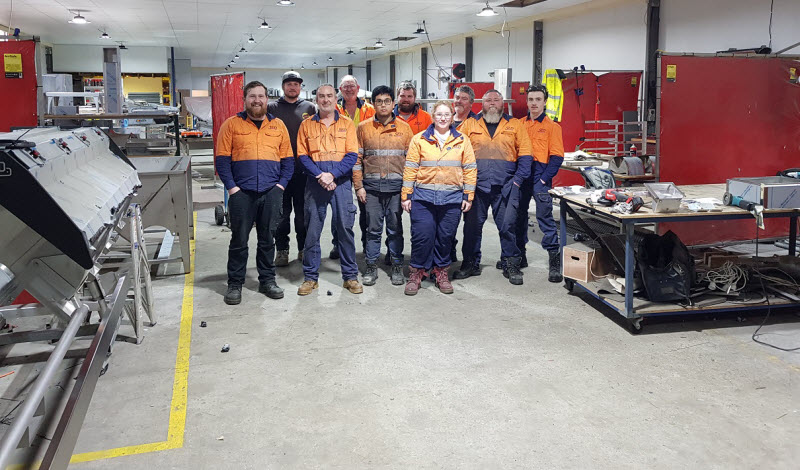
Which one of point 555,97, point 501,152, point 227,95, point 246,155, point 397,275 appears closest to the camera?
point 246,155

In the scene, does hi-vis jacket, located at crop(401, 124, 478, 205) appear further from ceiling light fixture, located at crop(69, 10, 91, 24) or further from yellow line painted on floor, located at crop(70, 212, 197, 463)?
ceiling light fixture, located at crop(69, 10, 91, 24)

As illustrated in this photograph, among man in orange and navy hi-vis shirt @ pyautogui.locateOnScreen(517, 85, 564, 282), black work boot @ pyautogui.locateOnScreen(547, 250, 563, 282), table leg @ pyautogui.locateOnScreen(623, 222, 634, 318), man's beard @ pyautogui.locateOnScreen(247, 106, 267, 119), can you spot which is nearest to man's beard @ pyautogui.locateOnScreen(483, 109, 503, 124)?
man in orange and navy hi-vis shirt @ pyautogui.locateOnScreen(517, 85, 564, 282)

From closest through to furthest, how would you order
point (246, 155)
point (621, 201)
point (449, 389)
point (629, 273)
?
point (449, 389)
point (629, 273)
point (621, 201)
point (246, 155)

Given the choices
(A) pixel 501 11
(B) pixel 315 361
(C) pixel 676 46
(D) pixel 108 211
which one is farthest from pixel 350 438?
(A) pixel 501 11

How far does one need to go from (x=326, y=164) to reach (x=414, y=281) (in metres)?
1.16

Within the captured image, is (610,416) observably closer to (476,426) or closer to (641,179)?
(476,426)

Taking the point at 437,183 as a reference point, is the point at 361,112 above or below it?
above

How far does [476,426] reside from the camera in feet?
9.61

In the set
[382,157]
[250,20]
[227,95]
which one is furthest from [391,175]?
[250,20]

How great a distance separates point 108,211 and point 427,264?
8.45ft

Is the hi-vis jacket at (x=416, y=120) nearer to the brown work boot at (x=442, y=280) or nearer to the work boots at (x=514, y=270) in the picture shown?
the brown work boot at (x=442, y=280)

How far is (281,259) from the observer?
5.86 m

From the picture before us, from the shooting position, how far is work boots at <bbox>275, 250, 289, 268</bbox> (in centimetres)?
586

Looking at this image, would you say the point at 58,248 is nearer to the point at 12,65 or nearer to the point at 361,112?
the point at 361,112
